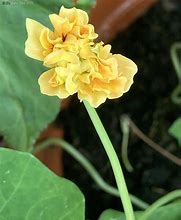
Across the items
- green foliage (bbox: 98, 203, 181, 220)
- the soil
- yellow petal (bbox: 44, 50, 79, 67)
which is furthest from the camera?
the soil

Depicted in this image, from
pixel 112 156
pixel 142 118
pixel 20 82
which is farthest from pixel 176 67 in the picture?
pixel 112 156

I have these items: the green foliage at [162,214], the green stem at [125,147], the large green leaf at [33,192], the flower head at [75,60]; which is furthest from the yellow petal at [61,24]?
the green stem at [125,147]

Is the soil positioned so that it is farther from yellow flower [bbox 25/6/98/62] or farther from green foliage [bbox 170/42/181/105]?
yellow flower [bbox 25/6/98/62]

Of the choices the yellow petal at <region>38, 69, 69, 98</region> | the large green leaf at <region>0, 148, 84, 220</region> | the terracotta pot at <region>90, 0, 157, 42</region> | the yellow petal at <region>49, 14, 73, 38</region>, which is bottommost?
the terracotta pot at <region>90, 0, 157, 42</region>

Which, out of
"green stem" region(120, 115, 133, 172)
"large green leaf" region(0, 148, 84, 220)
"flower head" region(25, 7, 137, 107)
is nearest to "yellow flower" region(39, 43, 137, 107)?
"flower head" region(25, 7, 137, 107)

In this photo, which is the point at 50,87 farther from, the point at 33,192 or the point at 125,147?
the point at 125,147

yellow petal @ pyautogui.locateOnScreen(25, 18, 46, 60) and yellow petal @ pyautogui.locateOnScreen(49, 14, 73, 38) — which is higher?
yellow petal @ pyautogui.locateOnScreen(49, 14, 73, 38)
